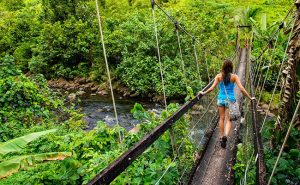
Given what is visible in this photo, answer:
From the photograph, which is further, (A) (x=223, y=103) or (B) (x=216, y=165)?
(A) (x=223, y=103)

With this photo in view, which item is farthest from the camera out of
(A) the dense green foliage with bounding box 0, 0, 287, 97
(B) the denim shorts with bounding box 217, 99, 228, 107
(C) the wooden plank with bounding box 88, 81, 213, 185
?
(A) the dense green foliage with bounding box 0, 0, 287, 97

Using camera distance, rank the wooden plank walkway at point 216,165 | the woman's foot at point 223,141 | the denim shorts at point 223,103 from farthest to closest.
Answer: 1. the denim shorts at point 223,103
2. the woman's foot at point 223,141
3. the wooden plank walkway at point 216,165

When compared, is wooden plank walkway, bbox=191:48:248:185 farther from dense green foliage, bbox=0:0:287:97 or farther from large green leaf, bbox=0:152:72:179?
dense green foliage, bbox=0:0:287:97

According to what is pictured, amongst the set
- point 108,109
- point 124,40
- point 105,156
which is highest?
point 124,40

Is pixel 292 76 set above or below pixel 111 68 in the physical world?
above

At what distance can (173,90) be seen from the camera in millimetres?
10219

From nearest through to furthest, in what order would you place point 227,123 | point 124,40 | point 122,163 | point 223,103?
point 122,163, point 227,123, point 223,103, point 124,40

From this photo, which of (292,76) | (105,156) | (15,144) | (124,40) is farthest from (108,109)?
(292,76)

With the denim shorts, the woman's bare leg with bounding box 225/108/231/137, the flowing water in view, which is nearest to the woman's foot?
the woman's bare leg with bounding box 225/108/231/137

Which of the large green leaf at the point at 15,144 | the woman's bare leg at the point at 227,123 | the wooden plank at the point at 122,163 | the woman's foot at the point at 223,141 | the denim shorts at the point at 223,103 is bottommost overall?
the woman's foot at the point at 223,141

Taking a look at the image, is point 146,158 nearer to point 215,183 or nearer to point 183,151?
point 183,151

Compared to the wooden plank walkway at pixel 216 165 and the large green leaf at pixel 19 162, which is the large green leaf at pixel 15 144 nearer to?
the large green leaf at pixel 19 162

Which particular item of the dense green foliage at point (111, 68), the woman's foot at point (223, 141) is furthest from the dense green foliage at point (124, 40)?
the woman's foot at point (223, 141)

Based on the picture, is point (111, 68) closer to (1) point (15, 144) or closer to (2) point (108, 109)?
(2) point (108, 109)
